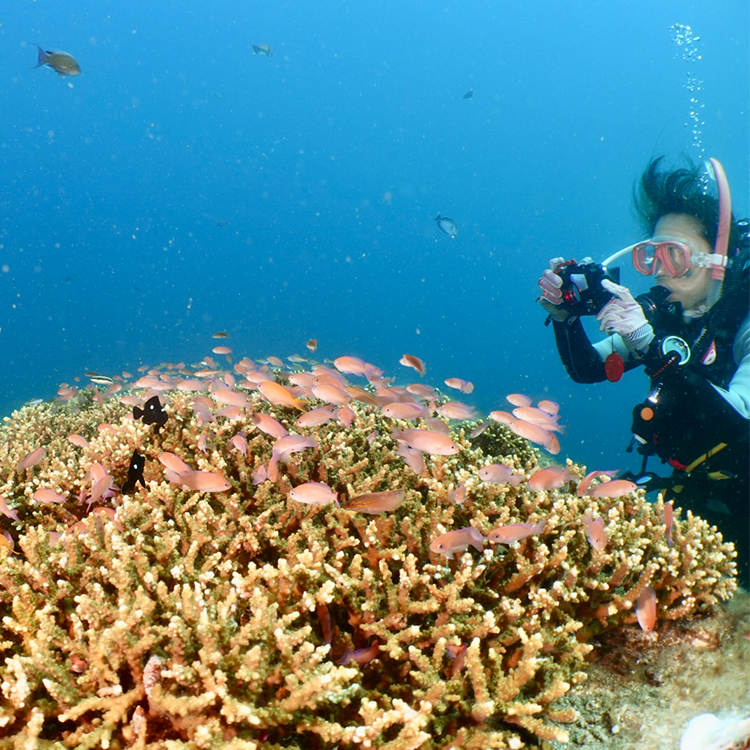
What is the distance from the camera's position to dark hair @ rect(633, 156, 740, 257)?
16.3 feet

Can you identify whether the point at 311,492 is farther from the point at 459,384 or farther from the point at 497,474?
the point at 459,384

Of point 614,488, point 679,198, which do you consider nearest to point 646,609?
point 614,488

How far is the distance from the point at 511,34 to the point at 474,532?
515 feet

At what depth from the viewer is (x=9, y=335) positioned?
98.0m

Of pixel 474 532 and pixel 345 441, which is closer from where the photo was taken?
pixel 474 532

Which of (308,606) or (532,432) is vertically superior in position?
(532,432)

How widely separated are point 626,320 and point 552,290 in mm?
1019

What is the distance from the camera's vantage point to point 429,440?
9.99ft

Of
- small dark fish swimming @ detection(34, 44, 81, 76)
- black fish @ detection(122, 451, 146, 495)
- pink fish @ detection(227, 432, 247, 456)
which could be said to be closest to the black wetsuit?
pink fish @ detection(227, 432, 247, 456)

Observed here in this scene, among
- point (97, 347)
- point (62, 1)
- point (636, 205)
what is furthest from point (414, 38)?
point (636, 205)

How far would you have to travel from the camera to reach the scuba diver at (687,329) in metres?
4.12

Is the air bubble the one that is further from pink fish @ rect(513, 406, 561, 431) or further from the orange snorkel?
pink fish @ rect(513, 406, 561, 431)

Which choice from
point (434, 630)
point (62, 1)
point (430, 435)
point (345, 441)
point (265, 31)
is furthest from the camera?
point (265, 31)

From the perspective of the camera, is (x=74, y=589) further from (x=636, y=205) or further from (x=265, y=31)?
(x=265, y=31)
